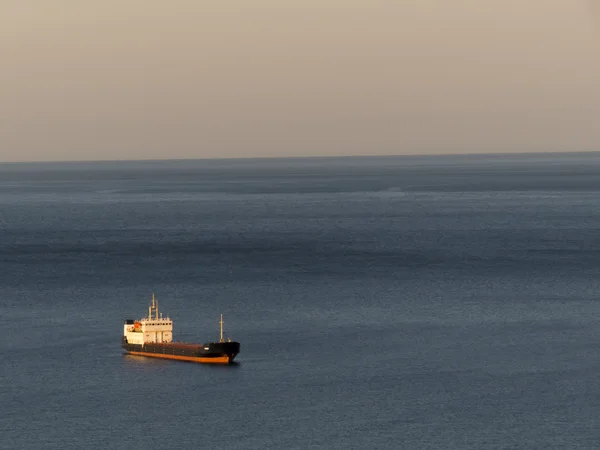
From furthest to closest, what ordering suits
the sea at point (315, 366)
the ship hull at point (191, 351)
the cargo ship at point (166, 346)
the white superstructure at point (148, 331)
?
1. the white superstructure at point (148, 331)
2. the cargo ship at point (166, 346)
3. the ship hull at point (191, 351)
4. the sea at point (315, 366)

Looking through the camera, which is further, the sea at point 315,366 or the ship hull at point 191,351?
the ship hull at point 191,351

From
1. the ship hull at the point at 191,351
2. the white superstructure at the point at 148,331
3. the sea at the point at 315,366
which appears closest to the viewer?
the sea at the point at 315,366

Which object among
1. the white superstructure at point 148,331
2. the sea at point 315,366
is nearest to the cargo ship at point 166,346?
the white superstructure at point 148,331

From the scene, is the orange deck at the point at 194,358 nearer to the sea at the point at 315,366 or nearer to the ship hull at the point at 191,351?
the ship hull at the point at 191,351

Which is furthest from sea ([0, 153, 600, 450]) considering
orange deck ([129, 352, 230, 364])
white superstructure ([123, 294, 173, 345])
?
white superstructure ([123, 294, 173, 345])

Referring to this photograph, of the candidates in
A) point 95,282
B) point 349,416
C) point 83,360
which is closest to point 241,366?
point 83,360

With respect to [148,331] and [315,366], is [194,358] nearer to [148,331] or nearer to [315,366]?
[148,331]

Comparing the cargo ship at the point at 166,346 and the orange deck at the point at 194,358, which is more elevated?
the cargo ship at the point at 166,346
